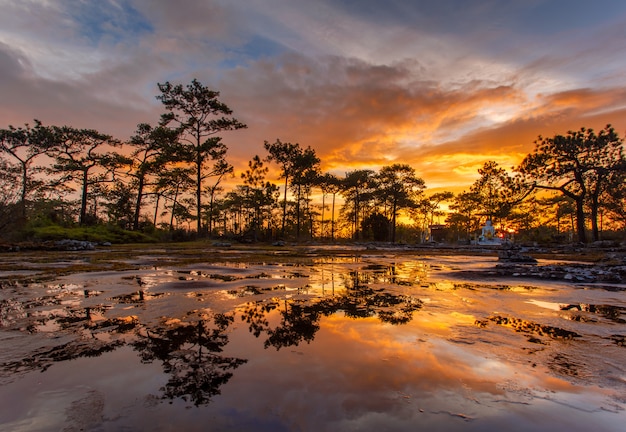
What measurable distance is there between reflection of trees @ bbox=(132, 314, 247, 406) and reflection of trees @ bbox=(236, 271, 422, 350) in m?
0.54

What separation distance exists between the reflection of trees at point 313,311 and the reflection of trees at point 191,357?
0.54 metres

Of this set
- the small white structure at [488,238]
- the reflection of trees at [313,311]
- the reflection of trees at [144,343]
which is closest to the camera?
the reflection of trees at [144,343]

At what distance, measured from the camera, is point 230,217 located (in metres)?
64.8

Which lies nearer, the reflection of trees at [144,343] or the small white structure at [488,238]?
the reflection of trees at [144,343]

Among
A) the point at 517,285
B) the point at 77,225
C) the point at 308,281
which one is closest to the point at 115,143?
the point at 77,225

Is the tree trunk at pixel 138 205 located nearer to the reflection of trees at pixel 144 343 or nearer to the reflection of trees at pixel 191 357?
the reflection of trees at pixel 144 343

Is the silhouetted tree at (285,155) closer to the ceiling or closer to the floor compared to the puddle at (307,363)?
closer to the ceiling

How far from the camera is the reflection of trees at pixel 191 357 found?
8.11 feet

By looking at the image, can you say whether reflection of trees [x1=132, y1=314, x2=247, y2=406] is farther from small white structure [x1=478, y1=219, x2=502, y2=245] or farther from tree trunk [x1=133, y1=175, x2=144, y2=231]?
small white structure [x1=478, y1=219, x2=502, y2=245]

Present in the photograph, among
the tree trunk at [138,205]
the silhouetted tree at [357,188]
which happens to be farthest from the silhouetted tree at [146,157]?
the silhouetted tree at [357,188]

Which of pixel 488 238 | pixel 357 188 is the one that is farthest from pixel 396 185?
pixel 488 238

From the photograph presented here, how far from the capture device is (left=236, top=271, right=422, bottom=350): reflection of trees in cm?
396

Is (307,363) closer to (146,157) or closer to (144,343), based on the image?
(144,343)

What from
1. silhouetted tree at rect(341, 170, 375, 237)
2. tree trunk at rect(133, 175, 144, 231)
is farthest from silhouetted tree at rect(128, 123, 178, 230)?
silhouetted tree at rect(341, 170, 375, 237)
